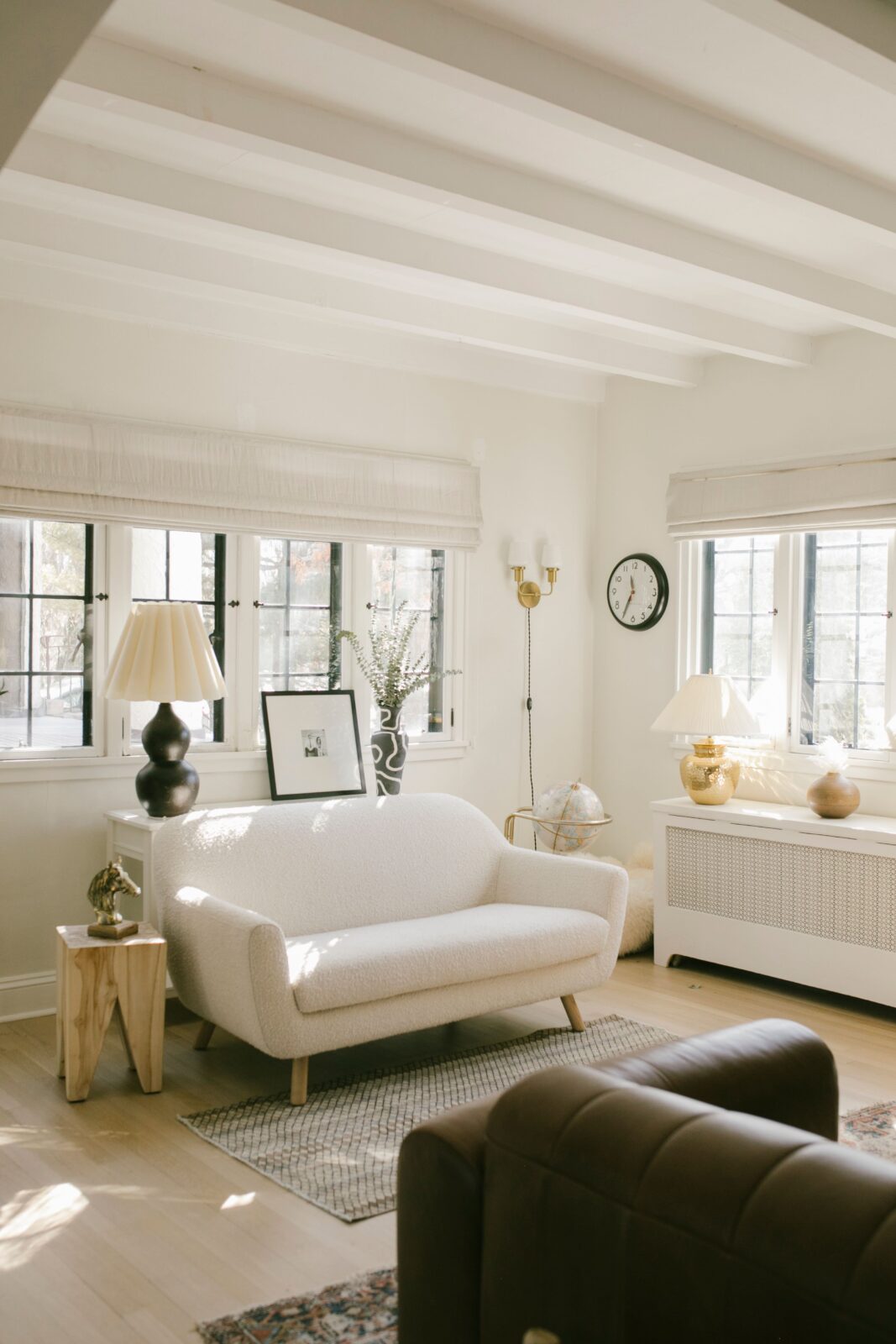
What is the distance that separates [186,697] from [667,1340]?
3085 millimetres

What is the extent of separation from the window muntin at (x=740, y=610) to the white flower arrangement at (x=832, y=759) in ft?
1.86

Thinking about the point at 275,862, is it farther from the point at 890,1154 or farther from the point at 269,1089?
the point at 890,1154

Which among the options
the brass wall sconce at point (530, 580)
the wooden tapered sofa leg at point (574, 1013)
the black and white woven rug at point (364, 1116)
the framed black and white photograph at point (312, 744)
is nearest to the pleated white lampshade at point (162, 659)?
the framed black and white photograph at point (312, 744)

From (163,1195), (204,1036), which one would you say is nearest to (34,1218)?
(163,1195)

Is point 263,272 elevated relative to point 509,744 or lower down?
elevated

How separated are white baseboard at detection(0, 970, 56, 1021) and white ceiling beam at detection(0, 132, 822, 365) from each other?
268cm

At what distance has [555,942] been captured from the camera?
4152 millimetres

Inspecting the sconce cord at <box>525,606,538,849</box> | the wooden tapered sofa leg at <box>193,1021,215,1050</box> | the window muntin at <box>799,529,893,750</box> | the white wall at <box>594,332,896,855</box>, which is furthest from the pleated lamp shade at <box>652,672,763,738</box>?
the wooden tapered sofa leg at <box>193,1021,215,1050</box>

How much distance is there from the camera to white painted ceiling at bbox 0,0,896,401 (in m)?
2.66

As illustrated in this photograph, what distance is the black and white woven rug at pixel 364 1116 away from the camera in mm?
3080

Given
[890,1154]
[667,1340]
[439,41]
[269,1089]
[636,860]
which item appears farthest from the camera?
[636,860]

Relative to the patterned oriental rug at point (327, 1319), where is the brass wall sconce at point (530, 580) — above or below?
above

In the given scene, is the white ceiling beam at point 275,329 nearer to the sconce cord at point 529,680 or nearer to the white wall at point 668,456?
the white wall at point 668,456

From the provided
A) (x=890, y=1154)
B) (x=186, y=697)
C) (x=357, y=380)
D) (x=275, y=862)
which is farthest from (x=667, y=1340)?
(x=357, y=380)
